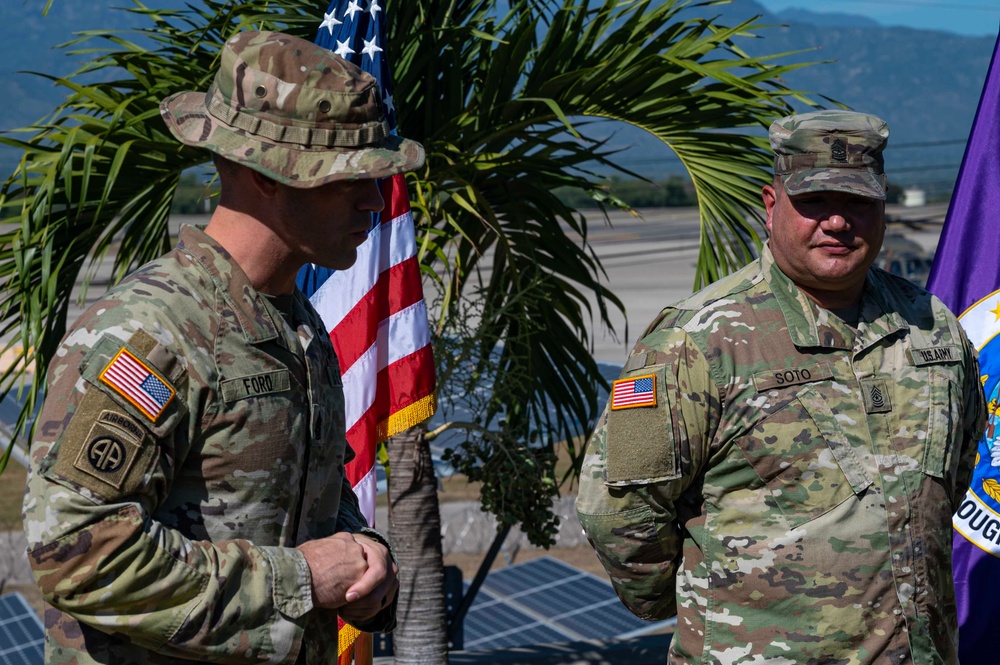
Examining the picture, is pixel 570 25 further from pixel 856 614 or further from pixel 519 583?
pixel 519 583

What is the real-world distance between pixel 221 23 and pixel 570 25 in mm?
1188

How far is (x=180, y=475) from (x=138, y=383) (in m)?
0.16

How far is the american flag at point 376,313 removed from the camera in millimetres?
3322

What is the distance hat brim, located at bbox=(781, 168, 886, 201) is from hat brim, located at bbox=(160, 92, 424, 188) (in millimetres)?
770

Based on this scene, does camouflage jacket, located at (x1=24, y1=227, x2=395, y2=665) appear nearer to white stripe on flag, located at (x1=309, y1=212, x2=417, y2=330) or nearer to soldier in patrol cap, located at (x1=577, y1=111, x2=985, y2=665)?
→ soldier in patrol cap, located at (x1=577, y1=111, x2=985, y2=665)

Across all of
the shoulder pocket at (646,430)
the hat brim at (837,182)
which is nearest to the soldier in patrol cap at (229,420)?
the shoulder pocket at (646,430)

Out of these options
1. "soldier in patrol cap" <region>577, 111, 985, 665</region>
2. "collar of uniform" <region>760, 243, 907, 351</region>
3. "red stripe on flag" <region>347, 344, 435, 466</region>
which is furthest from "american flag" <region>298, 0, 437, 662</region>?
"collar of uniform" <region>760, 243, 907, 351</region>

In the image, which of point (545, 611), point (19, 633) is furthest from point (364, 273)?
point (19, 633)

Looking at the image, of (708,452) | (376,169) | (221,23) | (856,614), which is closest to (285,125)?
(376,169)

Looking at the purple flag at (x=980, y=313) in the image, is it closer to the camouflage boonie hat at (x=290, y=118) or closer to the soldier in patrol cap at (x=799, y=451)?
the soldier in patrol cap at (x=799, y=451)

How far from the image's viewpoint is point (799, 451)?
6.36 ft

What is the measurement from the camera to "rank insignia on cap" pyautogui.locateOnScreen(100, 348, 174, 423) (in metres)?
1.36

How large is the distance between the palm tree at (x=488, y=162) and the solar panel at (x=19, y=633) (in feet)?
8.03

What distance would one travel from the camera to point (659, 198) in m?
84.4
